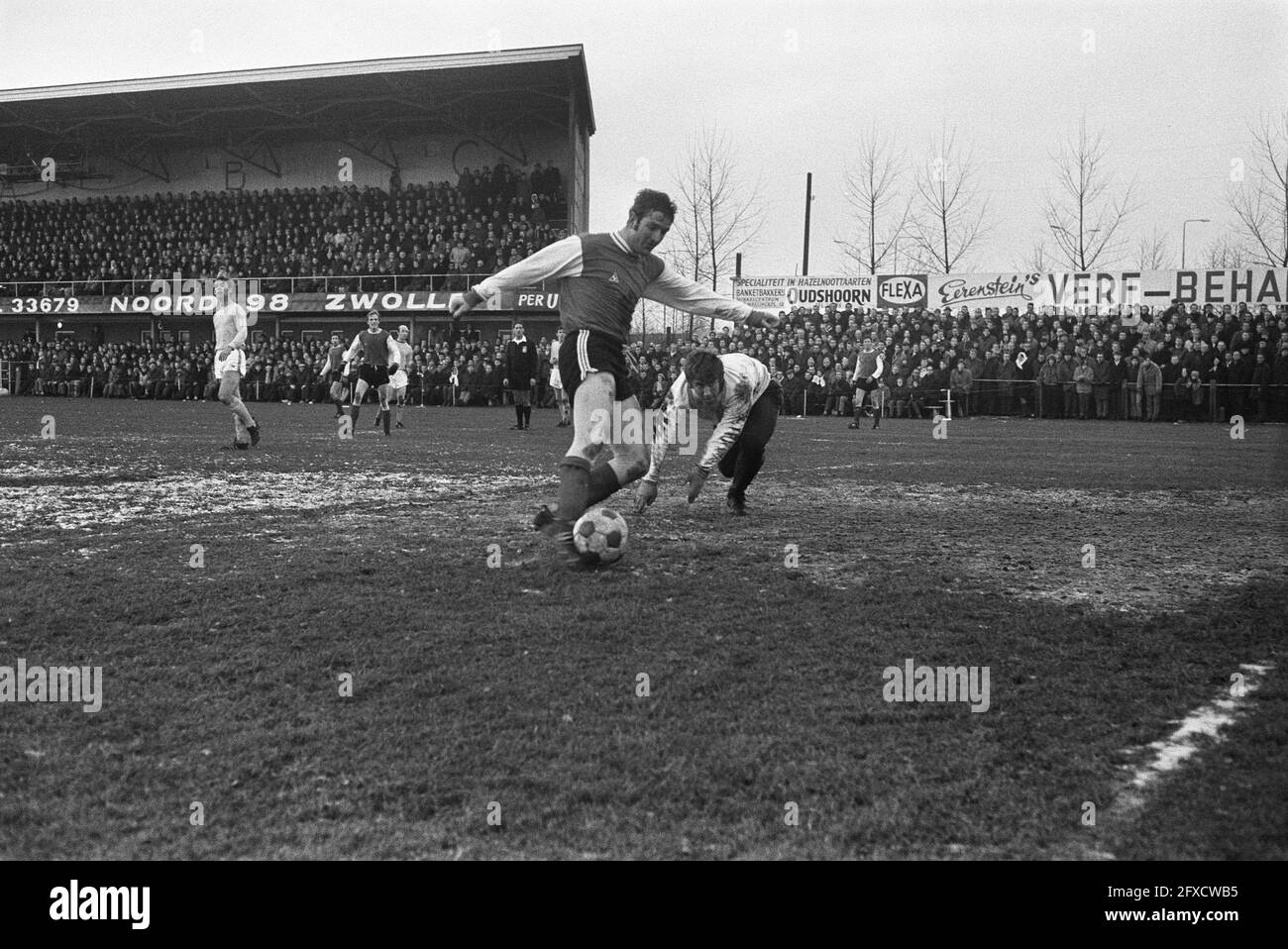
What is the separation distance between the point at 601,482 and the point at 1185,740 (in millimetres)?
3710

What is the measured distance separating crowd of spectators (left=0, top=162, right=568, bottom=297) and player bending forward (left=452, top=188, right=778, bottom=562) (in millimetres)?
30626

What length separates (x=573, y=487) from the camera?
5852 millimetres

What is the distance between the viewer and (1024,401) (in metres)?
27.7

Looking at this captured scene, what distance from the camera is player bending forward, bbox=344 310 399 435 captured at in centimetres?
1669

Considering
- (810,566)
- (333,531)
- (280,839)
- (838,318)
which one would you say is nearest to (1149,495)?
(810,566)

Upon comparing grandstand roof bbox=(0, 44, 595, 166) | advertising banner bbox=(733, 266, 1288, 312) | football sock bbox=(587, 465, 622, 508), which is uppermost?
grandstand roof bbox=(0, 44, 595, 166)

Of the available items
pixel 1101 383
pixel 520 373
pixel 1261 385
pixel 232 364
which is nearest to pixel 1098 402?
pixel 1101 383

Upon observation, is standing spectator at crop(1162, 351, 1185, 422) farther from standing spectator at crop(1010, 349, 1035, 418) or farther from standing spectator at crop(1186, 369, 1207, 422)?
standing spectator at crop(1010, 349, 1035, 418)

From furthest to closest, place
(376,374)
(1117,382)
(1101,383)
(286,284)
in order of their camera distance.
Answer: (286,284)
(1101,383)
(1117,382)
(376,374)

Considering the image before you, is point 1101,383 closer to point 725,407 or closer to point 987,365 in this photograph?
point 987,365

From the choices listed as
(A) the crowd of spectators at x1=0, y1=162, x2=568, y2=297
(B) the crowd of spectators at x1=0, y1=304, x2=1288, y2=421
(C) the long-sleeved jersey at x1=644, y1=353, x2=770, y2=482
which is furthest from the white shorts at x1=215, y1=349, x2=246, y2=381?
(A) the crowd of spectators at x1=0, y1=162, x2=568, y2=297

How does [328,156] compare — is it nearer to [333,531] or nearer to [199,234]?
[199,234]

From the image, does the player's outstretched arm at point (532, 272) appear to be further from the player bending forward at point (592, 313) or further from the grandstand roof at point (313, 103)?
the grandstand roof at point (313, 103)
